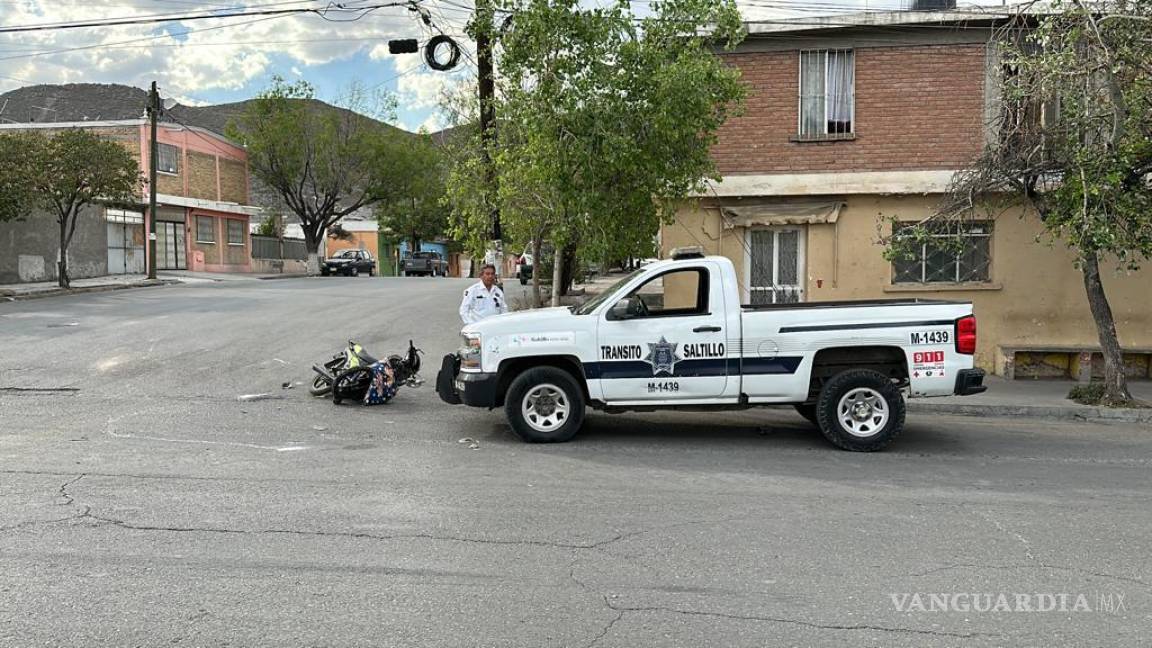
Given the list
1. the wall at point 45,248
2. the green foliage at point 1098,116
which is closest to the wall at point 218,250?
the wall at point 45,248

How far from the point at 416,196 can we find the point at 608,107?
37760mm

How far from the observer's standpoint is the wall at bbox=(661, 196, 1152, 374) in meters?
14.6

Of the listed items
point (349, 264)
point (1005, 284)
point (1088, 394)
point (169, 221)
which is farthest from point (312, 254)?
point (1088, 394)

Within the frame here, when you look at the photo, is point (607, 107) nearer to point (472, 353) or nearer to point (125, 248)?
point (472, 353)

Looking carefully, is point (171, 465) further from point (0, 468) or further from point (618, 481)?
point (618, 481)

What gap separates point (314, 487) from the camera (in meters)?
6.96

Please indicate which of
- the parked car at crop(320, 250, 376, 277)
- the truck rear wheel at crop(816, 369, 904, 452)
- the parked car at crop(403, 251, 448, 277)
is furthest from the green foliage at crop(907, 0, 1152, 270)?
the parked car at crop(403, 251, 448, 277)

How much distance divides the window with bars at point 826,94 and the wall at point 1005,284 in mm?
1260

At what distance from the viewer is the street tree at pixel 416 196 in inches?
1757

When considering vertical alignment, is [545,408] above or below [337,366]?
below

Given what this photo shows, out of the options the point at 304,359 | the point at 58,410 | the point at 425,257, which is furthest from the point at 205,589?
the point at 425,257

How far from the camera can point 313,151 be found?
42.1 meters

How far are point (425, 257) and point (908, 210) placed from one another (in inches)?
1444

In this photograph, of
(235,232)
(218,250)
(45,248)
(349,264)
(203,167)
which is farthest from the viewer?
(235,232)
